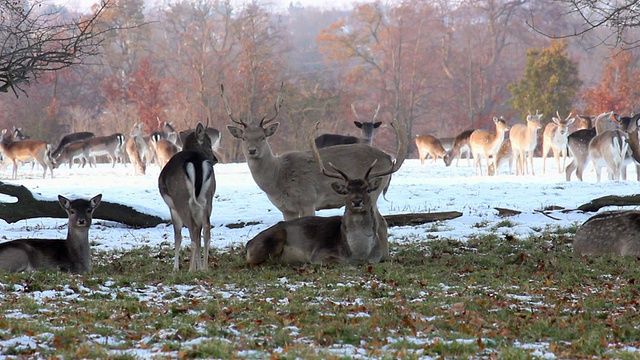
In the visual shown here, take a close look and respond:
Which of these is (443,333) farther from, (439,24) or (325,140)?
(439,24)

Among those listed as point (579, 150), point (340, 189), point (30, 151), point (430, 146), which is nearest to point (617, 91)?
point (430, 146)

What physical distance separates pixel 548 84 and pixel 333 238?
4054cm

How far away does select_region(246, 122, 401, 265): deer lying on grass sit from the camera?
9.00 metres

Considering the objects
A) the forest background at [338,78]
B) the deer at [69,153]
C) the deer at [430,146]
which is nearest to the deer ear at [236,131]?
the deer at [69,153]

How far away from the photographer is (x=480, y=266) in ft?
29.4

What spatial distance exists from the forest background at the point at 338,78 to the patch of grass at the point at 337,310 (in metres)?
33.0

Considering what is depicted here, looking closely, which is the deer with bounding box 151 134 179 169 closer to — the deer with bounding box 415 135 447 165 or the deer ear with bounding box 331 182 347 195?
the deer with bounding box 415 135 447 165

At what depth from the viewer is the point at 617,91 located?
50.0 meters

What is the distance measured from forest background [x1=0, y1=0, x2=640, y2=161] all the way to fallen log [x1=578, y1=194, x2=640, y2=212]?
2885 centimetres

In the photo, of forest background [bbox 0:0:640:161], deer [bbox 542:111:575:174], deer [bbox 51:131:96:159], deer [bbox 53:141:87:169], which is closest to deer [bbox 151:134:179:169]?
deer [bbox 53:141:87:169]

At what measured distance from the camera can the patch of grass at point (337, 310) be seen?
200 inches

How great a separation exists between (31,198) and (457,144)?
2507cm

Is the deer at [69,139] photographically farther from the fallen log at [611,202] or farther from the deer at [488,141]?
the fallen log at [611,202]

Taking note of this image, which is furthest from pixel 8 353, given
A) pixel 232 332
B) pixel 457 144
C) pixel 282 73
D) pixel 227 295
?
pixel 282 73
